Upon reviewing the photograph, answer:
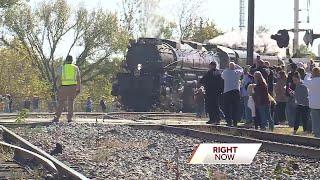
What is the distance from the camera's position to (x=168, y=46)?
3003 cm

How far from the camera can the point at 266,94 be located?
592 inches

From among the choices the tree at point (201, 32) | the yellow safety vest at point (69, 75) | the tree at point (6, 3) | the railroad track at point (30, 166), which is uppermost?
the tree at point (201, 32)

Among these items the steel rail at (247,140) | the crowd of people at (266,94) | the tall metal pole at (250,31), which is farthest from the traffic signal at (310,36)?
the steel rail at (247,140)

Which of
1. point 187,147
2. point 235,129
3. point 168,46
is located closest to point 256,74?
point 235,129

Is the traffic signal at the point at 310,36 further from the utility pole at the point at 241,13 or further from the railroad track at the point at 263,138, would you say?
the utility pole at the point at 241,13

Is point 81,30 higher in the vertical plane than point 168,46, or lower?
higher

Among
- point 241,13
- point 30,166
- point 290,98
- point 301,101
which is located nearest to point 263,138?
point 301,101

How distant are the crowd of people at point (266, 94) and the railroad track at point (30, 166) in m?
5.99

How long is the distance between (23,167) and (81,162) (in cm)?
85

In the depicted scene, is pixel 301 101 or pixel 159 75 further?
pixel 159 75

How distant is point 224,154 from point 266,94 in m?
8.72

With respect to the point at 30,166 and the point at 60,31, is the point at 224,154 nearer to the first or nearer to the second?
the point at 30,166

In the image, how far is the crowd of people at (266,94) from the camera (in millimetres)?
14078

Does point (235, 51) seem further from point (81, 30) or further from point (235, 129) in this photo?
point (81, 30)
